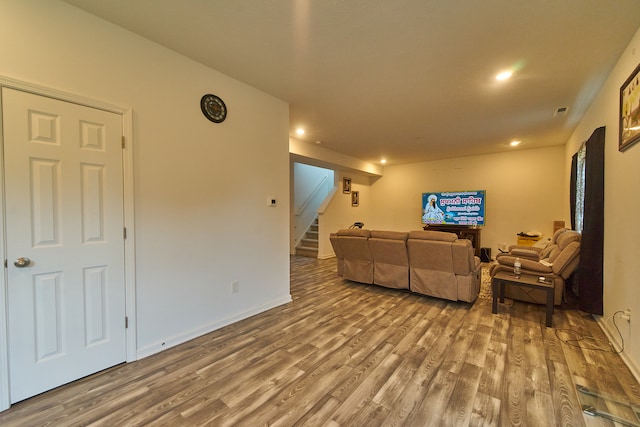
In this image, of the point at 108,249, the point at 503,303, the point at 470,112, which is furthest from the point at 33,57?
the point at 503,303

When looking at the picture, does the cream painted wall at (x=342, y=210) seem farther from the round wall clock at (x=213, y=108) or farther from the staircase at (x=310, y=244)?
the round wall clock at (x=213, y=108)

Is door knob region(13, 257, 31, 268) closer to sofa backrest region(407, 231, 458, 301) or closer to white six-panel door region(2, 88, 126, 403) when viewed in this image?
white six-panel door region(2, 88, 126, 403)

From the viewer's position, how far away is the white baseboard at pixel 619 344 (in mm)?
1954

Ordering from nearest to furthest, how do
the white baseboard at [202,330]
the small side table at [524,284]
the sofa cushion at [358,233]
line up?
the white baseboard at [202,330] → the small side table at [524,284] → the sofa cushion at [358,233]

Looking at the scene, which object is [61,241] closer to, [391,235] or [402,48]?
[402,48]

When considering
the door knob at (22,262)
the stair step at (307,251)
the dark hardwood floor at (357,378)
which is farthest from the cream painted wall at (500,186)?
the door knob at (22,262)

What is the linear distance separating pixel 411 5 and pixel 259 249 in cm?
276

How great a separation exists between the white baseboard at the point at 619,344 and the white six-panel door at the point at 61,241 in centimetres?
400

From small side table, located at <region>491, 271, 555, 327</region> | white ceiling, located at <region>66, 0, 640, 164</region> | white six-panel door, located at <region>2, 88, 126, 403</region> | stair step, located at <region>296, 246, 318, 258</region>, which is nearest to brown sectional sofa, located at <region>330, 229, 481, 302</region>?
small side table, located at <region>491, 271, 555, 327</region>

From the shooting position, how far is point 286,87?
3094mm

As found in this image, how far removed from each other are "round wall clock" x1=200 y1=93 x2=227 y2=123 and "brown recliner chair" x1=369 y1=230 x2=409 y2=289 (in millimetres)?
2629

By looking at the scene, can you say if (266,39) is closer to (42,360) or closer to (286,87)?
(286,87)

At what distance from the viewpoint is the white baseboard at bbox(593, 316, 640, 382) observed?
195cm

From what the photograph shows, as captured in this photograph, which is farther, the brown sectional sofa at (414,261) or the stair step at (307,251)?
the stair step at (307,251)
